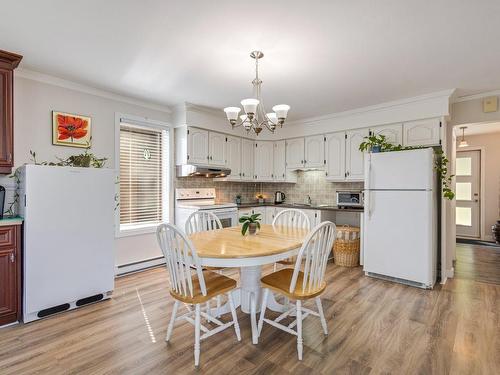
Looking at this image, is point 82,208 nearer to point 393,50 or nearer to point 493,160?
point 393,50

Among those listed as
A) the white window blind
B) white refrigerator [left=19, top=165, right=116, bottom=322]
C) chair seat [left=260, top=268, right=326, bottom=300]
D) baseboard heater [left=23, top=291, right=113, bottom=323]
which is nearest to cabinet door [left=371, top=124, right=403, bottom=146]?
chair seat [left=260, top=268, right=326, bottom=300]

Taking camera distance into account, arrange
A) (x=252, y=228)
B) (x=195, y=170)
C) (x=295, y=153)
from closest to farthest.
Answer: (x=252, y=228)
(x=195, y=170)
(x=295, y=153)

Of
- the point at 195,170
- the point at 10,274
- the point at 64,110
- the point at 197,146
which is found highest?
the point at 64,110

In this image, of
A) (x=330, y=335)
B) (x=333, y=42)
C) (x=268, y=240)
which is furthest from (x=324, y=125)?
(x=330, y=335)

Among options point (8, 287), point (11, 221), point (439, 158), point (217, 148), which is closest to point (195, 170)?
point (217, 148)

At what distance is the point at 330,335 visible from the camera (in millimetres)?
2230

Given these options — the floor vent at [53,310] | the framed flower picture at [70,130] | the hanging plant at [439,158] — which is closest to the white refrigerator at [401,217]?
the hanging plant at [439,158]

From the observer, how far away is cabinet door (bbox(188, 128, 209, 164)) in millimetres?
4211

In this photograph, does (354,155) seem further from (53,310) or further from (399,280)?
(53,310)

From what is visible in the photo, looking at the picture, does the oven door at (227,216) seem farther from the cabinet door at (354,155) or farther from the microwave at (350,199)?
the cabinet door at (354,155)

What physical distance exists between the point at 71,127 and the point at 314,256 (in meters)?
3.14

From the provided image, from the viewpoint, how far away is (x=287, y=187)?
224 inches

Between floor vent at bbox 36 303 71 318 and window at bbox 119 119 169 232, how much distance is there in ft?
4.25

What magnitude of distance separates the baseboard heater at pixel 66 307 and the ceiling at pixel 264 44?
2.37 meters
